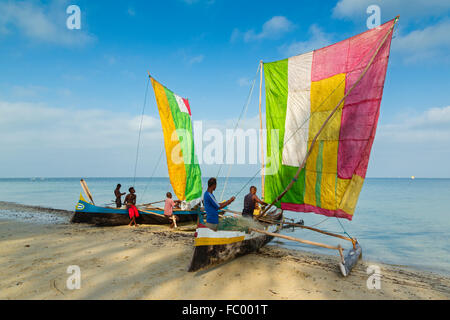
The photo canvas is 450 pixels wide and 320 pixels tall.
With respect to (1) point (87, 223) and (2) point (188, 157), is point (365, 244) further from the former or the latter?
(1) point (87, 223)

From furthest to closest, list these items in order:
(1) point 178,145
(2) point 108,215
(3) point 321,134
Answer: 1. (1) point 178,145
2. (2) point 108,215
3. (3) point 321,134

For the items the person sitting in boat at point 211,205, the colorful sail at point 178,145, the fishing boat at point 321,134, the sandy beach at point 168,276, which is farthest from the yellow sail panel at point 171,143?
the person sitting in boat at point 211,205

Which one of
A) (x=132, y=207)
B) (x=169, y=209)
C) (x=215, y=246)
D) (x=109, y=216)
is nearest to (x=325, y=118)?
(x=215, y=246)

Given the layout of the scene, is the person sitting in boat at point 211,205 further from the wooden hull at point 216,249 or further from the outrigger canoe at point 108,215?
the outrigger canoe at point 108,215

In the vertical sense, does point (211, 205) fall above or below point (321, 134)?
below

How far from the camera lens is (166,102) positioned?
45.5ft

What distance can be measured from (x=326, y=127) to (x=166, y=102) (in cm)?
939

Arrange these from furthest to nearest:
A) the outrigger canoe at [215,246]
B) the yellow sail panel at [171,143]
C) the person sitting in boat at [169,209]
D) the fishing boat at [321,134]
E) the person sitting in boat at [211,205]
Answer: the yellow sail panel at [171,143] < the person sitting in boat at [169,209] < the fishing boat at [321,134] < the person sitting in boat at [211,205] < the outrigger canoe at [215,246]

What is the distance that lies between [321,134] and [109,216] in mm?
9859

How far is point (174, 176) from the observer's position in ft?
44.3

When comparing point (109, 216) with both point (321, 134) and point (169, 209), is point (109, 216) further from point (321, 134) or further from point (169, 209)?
point (321, 134)

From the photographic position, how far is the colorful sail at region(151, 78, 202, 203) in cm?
1348

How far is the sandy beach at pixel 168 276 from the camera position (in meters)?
4.89
